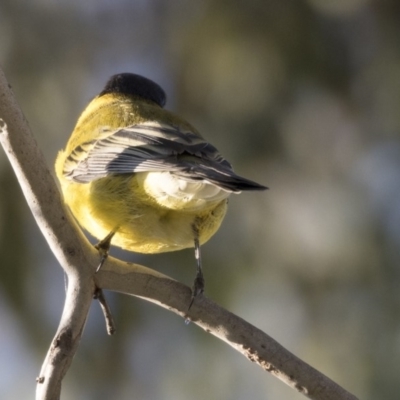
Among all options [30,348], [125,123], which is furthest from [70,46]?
[125,123]

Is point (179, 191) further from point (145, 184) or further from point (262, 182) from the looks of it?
point (262, 182)

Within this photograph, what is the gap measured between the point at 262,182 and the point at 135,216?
265cm

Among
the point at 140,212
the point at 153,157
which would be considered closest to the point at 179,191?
the point at 153,157

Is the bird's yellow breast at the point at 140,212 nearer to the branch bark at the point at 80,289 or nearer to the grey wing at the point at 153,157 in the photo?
the grey wing at the point at 153,157

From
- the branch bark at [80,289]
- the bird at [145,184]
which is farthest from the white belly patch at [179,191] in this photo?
the branch bark at [80,289]

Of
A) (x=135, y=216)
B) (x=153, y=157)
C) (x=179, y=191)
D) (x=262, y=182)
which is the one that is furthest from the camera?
(x=262, y=182)

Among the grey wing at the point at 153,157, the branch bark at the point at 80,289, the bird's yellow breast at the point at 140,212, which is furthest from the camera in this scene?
the bird's yellow breast at the point at 140,212

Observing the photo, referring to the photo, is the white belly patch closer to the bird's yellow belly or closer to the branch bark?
the bird's yellow belly

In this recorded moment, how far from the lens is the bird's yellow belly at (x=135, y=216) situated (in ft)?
10.5

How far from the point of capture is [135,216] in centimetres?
323

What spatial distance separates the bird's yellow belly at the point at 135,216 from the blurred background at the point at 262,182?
1968 mm

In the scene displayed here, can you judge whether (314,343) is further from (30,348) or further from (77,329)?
(77,329)

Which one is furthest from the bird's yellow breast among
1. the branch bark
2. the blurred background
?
the blurred background

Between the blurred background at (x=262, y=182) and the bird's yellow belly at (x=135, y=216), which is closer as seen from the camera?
the bird's yellow belly at (x=135, y=216)
